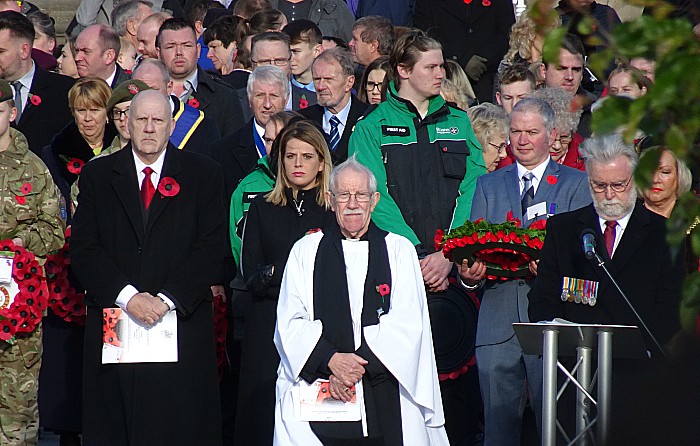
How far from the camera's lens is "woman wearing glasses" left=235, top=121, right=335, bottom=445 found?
25.9 feet

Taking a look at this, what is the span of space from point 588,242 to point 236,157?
3590mm

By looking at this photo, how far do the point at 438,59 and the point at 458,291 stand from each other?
66.6 inches

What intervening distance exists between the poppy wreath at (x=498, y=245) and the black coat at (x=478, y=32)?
18.4ft

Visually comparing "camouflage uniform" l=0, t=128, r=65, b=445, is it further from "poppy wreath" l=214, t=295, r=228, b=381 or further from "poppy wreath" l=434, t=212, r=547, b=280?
"poppy wreath" l=434, t=212, r=547, b=280

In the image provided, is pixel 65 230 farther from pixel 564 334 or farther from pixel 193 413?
pixel 564 334

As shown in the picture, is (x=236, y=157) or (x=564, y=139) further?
(x=236, y=157)

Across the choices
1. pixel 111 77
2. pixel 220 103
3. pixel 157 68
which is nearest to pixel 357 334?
pixel 157 68

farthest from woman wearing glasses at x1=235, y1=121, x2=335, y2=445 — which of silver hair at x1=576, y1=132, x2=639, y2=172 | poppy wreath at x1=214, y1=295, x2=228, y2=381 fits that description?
silver hair at x1=576, y1=132, x2=639, y2=172

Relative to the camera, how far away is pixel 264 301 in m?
7.89

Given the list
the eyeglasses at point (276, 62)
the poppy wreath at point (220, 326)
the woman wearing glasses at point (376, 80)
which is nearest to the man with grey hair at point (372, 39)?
the woman wearing glasses at point (376, 80)

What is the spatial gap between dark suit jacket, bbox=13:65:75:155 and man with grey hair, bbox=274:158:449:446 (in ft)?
13.5

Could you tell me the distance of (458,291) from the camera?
838cm

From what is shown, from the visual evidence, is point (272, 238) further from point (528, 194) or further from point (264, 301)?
point (528, 194)

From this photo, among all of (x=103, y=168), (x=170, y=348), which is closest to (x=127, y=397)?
(x=170, y=348)
